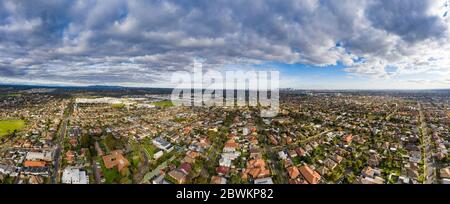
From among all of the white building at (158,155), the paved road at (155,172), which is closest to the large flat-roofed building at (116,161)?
the paved road at (155,172)

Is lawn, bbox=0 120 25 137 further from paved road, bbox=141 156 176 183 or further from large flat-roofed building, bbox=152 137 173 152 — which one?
paved road, bbox=141 156 176 183

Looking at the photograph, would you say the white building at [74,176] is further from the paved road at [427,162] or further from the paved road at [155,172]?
the paved road at [427,162]

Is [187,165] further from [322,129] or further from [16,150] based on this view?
[322,129]

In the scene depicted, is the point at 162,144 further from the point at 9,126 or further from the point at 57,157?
the point at 9,126

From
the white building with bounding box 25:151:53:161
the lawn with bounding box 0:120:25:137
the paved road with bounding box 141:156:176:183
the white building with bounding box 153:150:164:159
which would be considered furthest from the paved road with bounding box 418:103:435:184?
the lawn with bounding box 0:120:25:137

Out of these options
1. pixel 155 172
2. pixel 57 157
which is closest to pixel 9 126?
pixel 57 157

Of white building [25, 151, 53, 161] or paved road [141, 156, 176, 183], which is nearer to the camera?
paved road [141, 156, 176, 183]

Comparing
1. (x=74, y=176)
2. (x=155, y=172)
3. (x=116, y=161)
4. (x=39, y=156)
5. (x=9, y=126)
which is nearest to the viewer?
(x=74, y=176)
